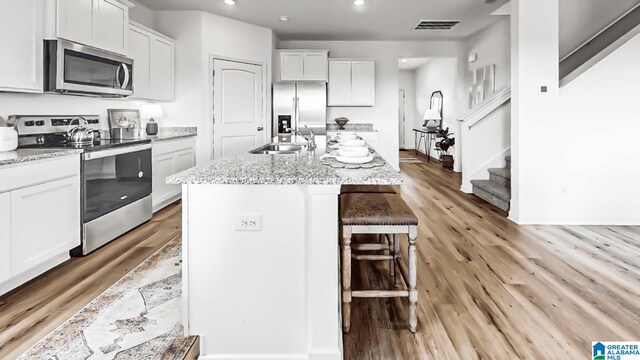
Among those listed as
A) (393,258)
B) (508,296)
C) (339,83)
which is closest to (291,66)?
(339,83)

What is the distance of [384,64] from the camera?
7.78 meters

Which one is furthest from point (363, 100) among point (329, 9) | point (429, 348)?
point (429, 348)

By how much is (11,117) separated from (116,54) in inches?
46.9

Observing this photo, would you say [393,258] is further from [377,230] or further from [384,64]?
[384,64]

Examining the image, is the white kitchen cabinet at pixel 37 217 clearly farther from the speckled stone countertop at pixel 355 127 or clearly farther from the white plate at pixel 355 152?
the speckled stone countertop at pixel 355 127

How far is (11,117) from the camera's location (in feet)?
10.4

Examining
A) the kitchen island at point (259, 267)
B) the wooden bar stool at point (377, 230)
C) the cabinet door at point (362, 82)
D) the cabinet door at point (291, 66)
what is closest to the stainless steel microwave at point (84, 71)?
the kitchen island at point (259, 267)

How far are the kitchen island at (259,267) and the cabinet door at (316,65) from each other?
5533 millimetres

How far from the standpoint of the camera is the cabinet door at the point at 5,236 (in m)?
2.45

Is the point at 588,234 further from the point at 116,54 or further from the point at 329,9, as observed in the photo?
the point at 116,54

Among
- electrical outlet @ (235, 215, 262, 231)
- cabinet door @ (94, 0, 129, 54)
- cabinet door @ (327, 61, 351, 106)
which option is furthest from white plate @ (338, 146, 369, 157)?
cabinet door @ (327, 61, 351, 106)

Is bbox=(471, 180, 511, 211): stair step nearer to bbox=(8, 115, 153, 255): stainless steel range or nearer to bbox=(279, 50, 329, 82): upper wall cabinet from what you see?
bbox=(279, 50, 329, 82): upper wall cabinet

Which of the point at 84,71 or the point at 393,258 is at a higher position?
the point at 84,71

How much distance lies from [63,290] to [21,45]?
5.68ft
